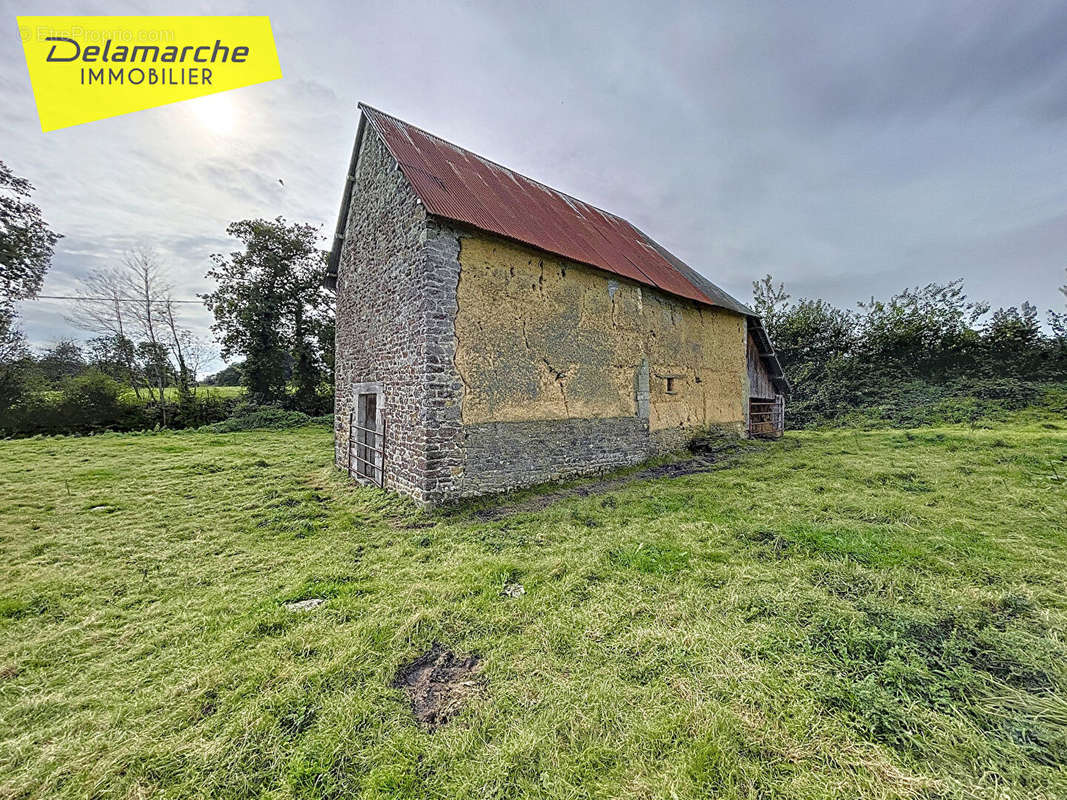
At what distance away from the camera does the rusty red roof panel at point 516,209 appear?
22.7 ft

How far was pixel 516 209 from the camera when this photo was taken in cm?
827

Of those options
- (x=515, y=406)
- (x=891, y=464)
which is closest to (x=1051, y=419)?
(x=891, y=464)

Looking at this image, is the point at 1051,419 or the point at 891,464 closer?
the point at 891,464

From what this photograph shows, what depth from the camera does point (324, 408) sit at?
21547 mm

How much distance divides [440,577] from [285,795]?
88.6 inches

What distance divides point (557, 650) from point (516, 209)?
7.98 m

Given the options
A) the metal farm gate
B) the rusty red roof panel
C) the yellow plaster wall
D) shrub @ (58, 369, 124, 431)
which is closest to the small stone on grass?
the yellow plaster wall

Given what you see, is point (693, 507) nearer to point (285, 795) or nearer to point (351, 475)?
point (285, 795)

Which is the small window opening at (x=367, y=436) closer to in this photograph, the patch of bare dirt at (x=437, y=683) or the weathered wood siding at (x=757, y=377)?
the patch of bare dirt at (x=437, y=683)

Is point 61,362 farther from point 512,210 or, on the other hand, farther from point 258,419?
point 512,210

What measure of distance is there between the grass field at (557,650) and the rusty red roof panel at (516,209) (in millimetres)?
5063

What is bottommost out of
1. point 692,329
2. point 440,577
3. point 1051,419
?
point 440,577

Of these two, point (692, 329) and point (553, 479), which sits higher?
point (692, 329)

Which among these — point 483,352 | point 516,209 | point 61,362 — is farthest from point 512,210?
point 61,362
